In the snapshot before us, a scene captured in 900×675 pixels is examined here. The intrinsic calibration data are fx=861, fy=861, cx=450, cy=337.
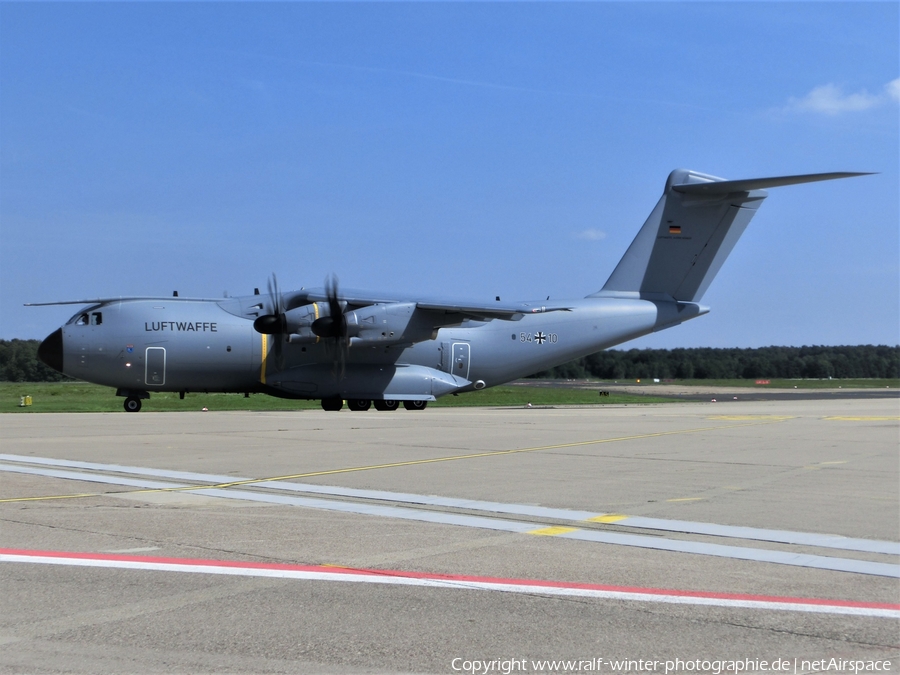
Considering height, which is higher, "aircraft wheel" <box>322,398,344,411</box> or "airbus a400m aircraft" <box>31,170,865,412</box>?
"airbus a400m aircraft" <box>31,170,865,412</box>

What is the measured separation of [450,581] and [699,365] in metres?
94.1

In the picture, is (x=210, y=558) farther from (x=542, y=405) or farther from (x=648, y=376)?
(x=648, y=376)

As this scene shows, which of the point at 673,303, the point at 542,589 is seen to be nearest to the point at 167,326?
the point at 673,303

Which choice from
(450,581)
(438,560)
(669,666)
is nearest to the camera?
(669,666)

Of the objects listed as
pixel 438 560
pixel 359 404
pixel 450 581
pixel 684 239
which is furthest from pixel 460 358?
pixel 450 581

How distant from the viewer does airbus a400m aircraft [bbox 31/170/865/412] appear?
27.9 m

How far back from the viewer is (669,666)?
446 centimetres

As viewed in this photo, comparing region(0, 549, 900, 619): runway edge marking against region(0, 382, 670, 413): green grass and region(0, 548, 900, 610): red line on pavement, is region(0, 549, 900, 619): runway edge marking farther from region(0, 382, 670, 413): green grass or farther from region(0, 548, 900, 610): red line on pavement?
region(0, 382, 670, 413): green grass

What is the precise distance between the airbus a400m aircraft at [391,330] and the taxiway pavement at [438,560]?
13.8 meters

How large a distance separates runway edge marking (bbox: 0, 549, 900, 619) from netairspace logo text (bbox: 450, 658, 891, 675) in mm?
1012

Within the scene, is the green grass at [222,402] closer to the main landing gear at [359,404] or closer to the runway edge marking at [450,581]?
the main landing gear at [359,404]

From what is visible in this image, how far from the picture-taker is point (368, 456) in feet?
47.7

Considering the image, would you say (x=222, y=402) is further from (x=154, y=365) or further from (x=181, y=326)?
(x=181, y=326)

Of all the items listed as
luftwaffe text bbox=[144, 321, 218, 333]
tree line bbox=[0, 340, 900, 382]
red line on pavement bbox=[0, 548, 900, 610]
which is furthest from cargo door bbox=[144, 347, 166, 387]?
tree line bbox=[0, 340, 900, 382]
